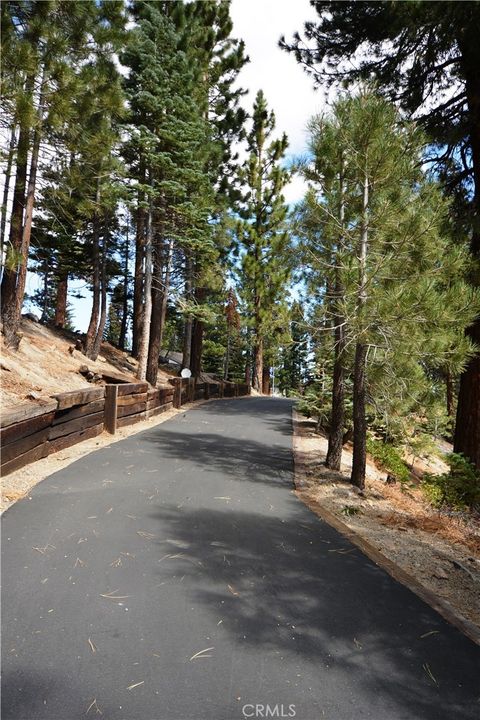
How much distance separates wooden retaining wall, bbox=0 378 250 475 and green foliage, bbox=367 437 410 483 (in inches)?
236

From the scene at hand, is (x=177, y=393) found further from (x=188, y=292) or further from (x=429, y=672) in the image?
(x=429, y=672)

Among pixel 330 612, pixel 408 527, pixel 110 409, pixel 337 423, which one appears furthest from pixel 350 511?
pixel 110 409

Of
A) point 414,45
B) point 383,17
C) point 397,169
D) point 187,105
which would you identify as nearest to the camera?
point 397,169

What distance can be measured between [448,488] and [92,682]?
690 cm

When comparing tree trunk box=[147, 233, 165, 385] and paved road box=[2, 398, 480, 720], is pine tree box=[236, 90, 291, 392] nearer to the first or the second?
tree trunk box=[147, 233, 165, 385]

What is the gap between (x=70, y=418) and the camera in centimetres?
693

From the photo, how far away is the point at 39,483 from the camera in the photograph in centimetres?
509

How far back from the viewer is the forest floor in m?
3.73

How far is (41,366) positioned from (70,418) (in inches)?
222

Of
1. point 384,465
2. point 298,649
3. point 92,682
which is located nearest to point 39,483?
point 92,682

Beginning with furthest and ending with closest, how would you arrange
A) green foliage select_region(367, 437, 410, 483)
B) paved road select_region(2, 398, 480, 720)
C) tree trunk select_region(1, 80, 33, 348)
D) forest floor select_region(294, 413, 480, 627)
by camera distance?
tree trunk select_region(1, 80, 33, 348) → green foliage select_region(367, 437, 410, 483) → forest floor select_region(294, 413, 480, 627) → paved road select_region(2, 398, 480, 720)

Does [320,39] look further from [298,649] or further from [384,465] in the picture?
[298,649]

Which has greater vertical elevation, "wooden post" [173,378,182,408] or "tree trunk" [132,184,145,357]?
"tree trunk" [132,184,145,357]

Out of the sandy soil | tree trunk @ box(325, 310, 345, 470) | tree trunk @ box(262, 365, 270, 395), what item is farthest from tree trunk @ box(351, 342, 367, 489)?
tree trunk @ box(262, 365, 270, 395)
